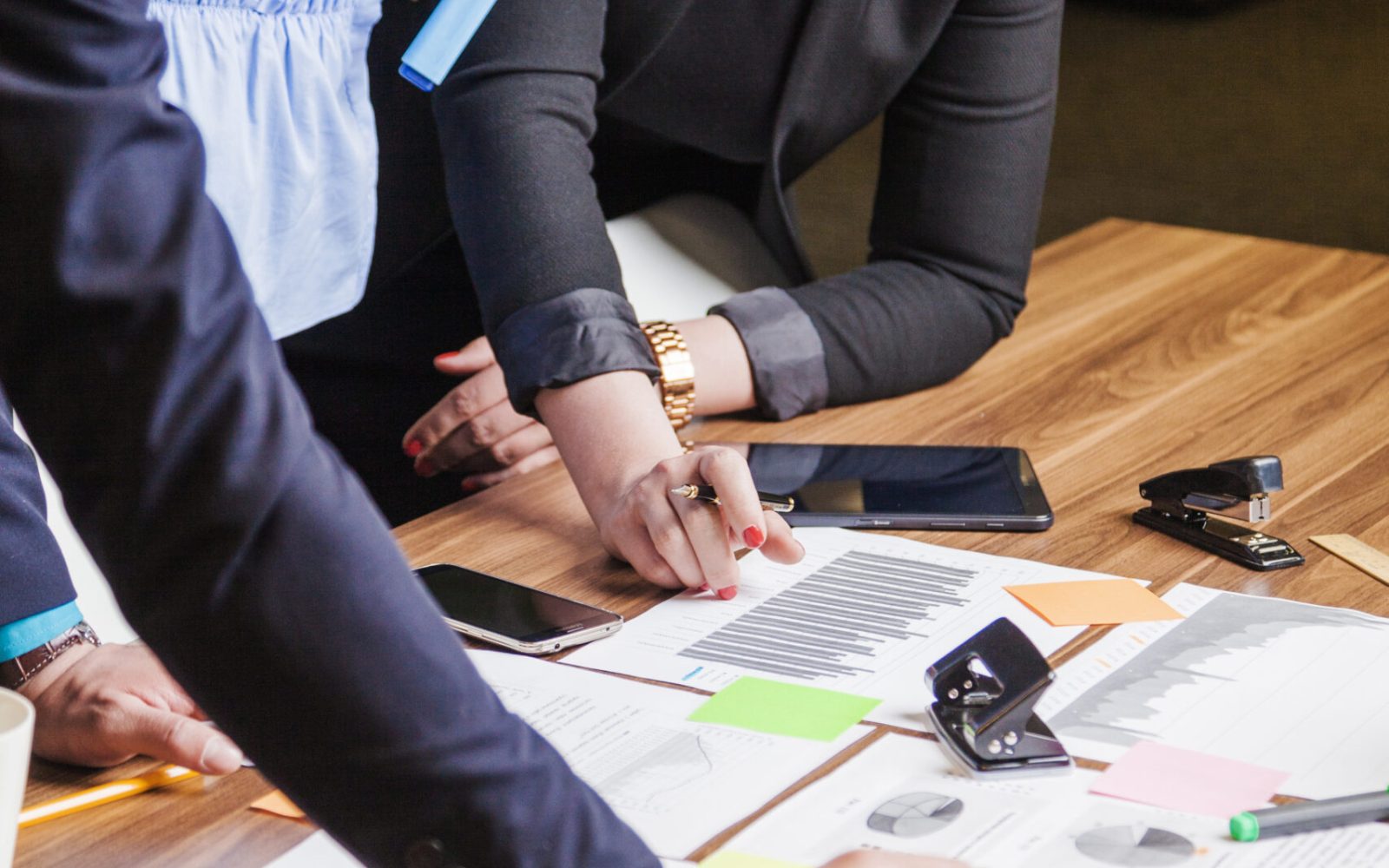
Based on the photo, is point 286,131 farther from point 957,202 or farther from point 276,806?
point 957,202

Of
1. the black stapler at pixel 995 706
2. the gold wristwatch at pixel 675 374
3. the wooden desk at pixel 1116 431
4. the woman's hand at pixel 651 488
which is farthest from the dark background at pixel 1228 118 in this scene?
the black stapler at pixel 995 706

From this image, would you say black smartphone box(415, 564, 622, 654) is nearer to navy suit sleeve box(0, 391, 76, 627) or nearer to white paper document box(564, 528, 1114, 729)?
white paper document box(564, 528, 1114, 729)

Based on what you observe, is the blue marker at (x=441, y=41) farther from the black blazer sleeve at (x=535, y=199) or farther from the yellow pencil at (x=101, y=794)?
the yellow pencil at (x=101, y=794)

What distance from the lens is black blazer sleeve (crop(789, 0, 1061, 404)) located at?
47.4 inches

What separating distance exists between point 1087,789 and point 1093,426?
21.7 inches

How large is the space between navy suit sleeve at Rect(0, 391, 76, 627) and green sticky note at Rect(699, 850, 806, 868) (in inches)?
14.7

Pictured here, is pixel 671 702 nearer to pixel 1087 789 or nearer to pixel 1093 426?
pixel 1087 789

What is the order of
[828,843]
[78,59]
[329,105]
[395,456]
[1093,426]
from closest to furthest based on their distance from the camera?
[78,59] → [828,843] → [329,105] → [1093,426] → [395,456]

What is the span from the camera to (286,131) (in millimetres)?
921

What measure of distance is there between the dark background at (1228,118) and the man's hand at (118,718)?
1.96m

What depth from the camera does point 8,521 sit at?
0.70m

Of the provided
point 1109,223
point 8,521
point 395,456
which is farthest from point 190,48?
point 1109,223

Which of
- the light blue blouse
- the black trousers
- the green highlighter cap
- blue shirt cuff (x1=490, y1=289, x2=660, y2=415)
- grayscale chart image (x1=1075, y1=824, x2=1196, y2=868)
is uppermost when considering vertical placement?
the light blue blouse

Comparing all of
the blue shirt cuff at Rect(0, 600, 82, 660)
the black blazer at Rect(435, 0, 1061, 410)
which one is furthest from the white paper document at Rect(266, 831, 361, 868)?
the black blazer at Rect(435, 0, 1061, 410)
